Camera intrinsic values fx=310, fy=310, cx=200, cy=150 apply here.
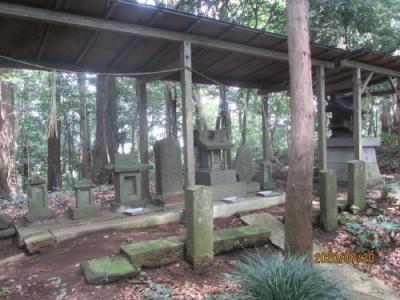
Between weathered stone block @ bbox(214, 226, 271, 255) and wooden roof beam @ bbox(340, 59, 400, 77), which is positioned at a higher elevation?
wooden roof beam @ bbox(340, 59, 400, 77)

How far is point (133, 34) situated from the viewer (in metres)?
4.79

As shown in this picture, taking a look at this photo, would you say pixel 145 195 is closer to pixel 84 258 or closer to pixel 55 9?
pixel 84 258

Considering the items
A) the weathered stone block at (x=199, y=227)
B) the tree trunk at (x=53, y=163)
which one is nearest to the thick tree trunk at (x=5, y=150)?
the tree trunk at (x=53, y=163)

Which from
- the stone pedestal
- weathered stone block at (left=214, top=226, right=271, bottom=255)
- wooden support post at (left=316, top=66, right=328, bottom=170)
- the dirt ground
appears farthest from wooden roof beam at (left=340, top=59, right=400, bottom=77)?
the dirt ground

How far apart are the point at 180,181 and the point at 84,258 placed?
2968 mm

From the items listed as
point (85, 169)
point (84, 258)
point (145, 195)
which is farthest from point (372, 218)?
point (85, 169)

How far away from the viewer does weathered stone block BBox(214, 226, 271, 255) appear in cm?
442

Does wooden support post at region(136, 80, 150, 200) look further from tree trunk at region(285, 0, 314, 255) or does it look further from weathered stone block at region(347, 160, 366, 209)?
weathered stone block at region(347, 160, 366, 209)

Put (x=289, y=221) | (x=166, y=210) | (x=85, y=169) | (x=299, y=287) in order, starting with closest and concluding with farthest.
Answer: (x=299, y=287), (x=289, y=221), (x=166, y=210), (x=85, y=169)

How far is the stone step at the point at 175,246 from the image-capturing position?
3854mm

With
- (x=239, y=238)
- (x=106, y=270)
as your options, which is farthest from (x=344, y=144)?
(x=106, y=270)

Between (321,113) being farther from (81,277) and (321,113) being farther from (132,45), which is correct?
(81,277)

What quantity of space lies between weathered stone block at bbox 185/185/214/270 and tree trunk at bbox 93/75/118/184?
6855 millimetres

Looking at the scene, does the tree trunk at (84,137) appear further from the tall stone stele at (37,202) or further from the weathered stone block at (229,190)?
the weathered stone block at (229,190)
